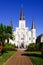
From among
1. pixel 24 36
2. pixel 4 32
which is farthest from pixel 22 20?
pixel 4 32

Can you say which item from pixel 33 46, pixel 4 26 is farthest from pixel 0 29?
pixel 33 46

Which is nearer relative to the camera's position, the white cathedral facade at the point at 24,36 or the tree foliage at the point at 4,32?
the tree foliage at the point at 4,32

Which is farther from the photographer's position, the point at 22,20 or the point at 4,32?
the point at 22,20

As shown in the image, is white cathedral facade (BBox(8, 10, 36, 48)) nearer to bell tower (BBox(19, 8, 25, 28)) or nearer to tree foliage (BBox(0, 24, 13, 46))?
bell tower (BBox(19, 8, 25, 28))

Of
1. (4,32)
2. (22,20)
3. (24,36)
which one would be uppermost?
(22,20)

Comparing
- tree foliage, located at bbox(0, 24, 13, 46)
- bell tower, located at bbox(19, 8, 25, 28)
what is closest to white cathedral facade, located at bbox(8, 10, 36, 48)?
bell tower, located at bbox(19, 8, 25, 28)

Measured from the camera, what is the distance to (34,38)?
308 feet

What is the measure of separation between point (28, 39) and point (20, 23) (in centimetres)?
1001

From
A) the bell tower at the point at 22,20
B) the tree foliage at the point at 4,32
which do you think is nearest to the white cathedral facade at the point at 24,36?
the bell tower at the point at 22,20

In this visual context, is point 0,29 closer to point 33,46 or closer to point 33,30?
point 33,46

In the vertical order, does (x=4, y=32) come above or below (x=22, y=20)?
below

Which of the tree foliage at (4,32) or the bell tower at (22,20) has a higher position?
the bell tower at (22,20)

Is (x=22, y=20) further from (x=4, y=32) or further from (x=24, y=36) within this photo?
(x=4, y=32)

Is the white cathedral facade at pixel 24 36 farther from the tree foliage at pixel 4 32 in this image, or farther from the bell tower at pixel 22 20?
the tree foliage at pixel 4 32
